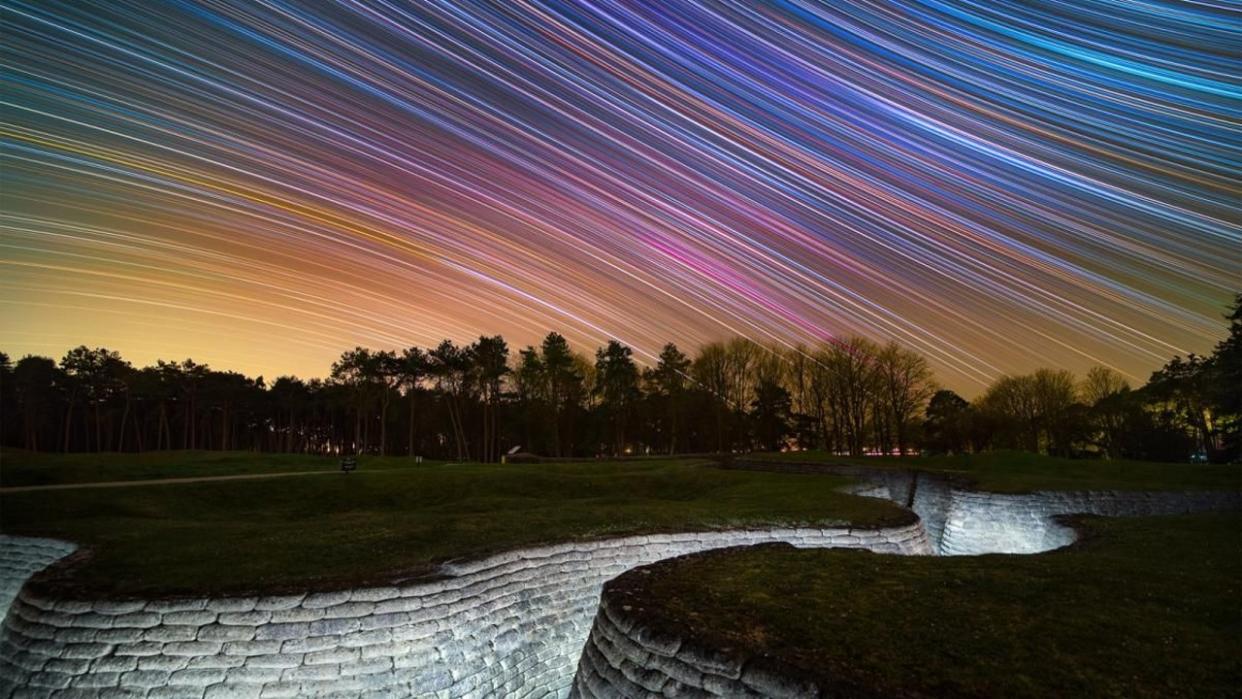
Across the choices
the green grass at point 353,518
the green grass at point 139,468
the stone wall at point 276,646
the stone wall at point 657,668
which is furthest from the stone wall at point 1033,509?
the green grass at point 139,468

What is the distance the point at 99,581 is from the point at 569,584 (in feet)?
26.3

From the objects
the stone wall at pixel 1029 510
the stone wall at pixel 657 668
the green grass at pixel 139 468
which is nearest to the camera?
the stone wall at pixel 657 668

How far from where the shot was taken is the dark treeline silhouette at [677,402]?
5997cm

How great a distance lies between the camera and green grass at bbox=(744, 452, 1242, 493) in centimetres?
2286

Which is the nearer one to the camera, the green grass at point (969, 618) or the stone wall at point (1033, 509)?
the green grass at point (969, 618)

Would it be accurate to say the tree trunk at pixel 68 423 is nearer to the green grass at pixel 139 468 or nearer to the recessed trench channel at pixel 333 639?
the green grass at pixel 139 468

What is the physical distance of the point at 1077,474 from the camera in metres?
31.4

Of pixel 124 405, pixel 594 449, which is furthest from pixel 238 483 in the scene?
pixel 124 405

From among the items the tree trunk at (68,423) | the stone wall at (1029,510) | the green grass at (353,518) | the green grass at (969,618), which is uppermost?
the tree trunk at (68,423)

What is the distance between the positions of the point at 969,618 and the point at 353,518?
14.5m

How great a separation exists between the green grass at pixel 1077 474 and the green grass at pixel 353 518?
7503mm

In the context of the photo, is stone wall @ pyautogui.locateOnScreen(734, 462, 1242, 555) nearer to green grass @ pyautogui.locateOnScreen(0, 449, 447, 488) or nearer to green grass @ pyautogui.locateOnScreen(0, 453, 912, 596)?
green grass @ pyautogui.locateOnScreen(0, 453, 912, 596)

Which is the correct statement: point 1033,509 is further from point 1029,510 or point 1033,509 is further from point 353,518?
point 353,518

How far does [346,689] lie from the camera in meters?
8.32
